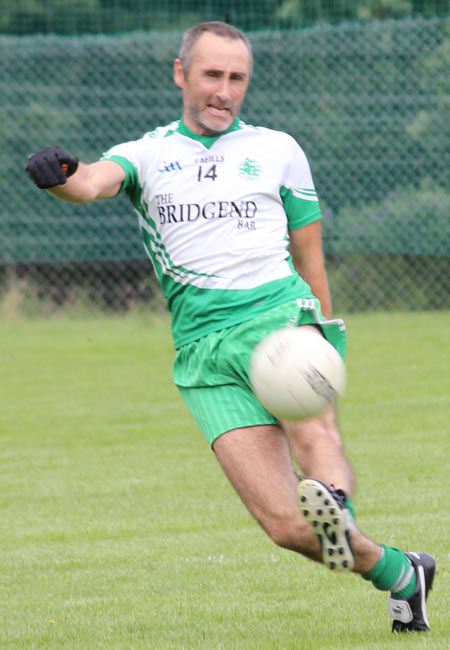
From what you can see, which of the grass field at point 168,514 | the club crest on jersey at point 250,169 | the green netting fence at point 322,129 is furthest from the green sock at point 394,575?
the green netting fence at point 322,129

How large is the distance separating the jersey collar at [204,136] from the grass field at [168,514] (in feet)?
5.64

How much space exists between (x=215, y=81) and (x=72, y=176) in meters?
0.72

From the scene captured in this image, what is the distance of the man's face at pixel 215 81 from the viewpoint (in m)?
5.02

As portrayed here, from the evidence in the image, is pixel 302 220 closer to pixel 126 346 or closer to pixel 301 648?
pixel 301 648

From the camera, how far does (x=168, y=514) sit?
→ 7.29 metres

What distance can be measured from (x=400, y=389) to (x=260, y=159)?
6240mm

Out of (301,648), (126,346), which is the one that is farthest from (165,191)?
(126,346)

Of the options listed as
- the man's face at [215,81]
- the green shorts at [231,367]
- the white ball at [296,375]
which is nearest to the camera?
the white ball at [296,375]

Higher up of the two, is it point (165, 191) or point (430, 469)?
Answer: point (165, 191)

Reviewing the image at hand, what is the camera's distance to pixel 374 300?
1527 centimetres

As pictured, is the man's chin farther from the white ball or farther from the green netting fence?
the green netting fence

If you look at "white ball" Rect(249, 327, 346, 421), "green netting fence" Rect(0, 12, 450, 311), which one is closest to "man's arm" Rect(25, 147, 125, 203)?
"white ball" Rect(249, 327, 346, 421)

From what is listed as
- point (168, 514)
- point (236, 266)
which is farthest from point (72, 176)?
point (168, 514)

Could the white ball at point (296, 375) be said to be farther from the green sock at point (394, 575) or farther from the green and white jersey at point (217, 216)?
the green sock at point (394, 575)
